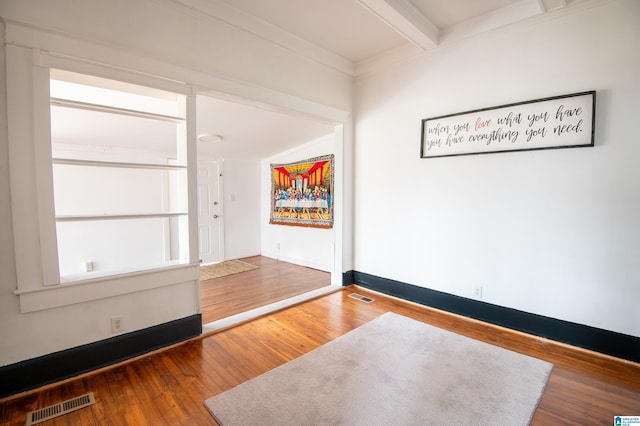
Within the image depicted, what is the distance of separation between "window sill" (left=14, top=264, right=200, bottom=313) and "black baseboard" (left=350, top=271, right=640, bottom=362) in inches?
91.8

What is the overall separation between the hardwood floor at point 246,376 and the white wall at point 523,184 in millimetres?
381

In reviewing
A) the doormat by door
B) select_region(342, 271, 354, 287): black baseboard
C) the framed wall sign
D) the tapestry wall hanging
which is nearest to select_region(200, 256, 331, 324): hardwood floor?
the doormat by door

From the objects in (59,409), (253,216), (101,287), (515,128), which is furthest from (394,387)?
(253,216)

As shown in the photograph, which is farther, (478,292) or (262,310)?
(262,310)

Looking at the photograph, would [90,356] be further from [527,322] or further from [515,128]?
[515,128]

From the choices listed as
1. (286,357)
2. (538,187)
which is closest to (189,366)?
(286,357)

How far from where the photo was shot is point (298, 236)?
5324 millimetres

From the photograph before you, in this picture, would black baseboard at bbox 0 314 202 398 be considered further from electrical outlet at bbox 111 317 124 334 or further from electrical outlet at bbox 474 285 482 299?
electrical outlet at bbox 474 285 482 299

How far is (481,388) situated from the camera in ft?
6.17

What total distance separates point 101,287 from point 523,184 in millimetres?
3510

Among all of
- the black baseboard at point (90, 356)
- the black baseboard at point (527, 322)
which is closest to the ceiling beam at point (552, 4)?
the black baseboard at point (527, 322)

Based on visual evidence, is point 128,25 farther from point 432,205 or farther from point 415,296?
point 415,296

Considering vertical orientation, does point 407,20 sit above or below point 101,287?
above

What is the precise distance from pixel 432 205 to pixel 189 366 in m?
2.71
